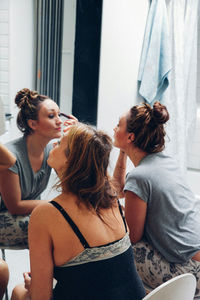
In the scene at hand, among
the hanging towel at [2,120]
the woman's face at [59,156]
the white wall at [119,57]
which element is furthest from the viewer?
the white wall at [119,57]

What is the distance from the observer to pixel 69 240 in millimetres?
923

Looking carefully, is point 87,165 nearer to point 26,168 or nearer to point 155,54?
point 26,168

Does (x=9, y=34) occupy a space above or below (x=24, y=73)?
above

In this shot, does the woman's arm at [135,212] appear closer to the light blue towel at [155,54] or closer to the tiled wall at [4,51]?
the tiled wall at [4,51]

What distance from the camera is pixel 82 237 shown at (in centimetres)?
92

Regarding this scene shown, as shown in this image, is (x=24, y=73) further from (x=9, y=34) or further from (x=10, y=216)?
(x=10, y=216)

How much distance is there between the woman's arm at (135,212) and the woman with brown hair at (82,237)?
277 mm

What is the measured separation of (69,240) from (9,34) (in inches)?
40.4

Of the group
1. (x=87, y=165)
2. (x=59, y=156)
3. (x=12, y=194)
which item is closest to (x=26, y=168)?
(x=12, y=194)

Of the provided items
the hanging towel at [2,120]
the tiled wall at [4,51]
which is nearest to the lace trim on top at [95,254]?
the hanging towel at [2,120]

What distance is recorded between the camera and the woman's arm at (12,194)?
1.30m

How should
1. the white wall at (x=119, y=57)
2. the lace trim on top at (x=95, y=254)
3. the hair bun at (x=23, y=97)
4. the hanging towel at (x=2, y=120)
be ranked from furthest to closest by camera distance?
1. the white wall at (x=119, y=57)
2. the hanging towel at (x=2, y=120)
3. the hair bun at (x=23, y=97)
4. the lace trim on top at (x=95, y=254)

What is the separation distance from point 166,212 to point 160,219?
0.11ft

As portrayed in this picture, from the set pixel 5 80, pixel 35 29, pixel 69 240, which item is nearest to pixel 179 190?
pixel 69 240
